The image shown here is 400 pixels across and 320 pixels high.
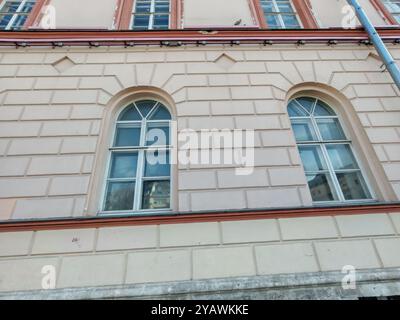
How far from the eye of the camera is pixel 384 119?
191 inches

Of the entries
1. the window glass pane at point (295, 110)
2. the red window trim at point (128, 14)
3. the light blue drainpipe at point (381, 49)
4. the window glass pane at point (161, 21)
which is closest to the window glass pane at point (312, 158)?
the window glass pane at point (295, 110)

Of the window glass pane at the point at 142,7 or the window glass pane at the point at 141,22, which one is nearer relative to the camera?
the window glass pane at the point at 141,22

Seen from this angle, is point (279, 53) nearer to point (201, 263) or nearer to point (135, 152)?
point (135, 152)

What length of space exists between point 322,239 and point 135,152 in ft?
11.0

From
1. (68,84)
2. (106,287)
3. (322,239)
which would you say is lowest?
(106,287)

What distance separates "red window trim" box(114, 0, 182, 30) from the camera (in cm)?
654

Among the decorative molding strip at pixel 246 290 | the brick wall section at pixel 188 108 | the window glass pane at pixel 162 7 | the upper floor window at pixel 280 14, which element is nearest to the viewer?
the decorative molding strip at pixel 246 290

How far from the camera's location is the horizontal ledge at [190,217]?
3566 mm

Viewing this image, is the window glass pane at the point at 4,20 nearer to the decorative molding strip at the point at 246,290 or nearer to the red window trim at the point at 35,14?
the red window trim at the point at 35,14

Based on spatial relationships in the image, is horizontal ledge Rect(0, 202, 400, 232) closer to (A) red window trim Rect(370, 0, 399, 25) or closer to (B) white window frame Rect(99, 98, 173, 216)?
(B) white window frame Rect(99, 98, 173, 216)

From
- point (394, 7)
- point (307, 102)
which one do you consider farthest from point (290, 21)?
point (394, 7)

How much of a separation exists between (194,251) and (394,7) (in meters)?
9.72

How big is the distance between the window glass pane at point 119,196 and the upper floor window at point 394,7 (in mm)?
8898
